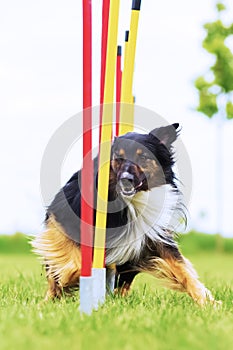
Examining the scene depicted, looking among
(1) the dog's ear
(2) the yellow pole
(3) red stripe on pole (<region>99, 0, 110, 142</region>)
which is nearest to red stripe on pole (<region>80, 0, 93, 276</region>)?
(2) the yellow pole

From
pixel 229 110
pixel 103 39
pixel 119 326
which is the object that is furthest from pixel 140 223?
pixel 229 110

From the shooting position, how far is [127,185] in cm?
444

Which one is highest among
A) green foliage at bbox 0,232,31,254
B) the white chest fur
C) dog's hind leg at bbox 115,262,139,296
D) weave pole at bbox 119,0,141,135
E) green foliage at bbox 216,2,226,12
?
green foliage at bbox 216,2,226,12

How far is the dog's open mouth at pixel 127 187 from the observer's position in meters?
4.42

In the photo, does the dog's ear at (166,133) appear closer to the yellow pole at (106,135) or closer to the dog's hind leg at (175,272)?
the yellow pole at (106,135)

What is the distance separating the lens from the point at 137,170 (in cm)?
450

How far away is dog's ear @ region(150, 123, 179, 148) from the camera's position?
4742 millimetres

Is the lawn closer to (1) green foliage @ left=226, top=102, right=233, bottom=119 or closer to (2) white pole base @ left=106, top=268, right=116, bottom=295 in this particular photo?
(2) white pole base @ left=106, top=268, right=116, bottom=295

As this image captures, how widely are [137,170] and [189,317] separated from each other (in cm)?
124

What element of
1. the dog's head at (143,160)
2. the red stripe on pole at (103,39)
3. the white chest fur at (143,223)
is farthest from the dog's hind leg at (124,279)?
the red stripe on pole at (103,39)

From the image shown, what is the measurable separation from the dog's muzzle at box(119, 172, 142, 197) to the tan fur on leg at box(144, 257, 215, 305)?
0.67m

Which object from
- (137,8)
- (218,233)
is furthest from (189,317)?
(218,233)

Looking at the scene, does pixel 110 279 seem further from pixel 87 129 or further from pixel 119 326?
pixel 119 326

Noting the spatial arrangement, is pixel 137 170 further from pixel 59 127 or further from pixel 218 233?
pixel 218 233
